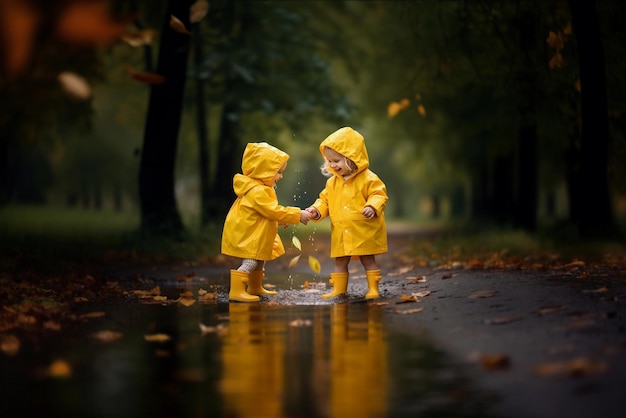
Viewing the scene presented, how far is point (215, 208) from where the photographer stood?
27.0m

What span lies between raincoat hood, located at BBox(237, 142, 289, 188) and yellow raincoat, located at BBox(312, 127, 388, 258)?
0.58 m

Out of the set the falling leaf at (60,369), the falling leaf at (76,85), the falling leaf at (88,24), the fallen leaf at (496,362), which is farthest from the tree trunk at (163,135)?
the fallen leaf at (496,362)

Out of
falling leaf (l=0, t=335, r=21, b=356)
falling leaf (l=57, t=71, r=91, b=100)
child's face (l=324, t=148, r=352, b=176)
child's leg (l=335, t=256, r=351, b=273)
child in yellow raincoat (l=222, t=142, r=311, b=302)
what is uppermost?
falling leaf (l=57, t=71, r=91, b=100)

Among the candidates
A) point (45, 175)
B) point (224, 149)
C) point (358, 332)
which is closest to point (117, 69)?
point (224, 149)

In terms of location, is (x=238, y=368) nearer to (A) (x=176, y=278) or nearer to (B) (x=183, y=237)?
(A) (x=176, y=278)

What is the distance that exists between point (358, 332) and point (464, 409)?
111 inches

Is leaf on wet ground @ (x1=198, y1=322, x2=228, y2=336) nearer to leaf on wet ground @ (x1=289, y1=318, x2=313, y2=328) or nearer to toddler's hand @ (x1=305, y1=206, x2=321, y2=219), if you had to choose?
leaf on wet ground @ (x1=289, y1=318, x2=313, y2=328)

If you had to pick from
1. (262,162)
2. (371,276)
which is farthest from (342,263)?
(262,162)

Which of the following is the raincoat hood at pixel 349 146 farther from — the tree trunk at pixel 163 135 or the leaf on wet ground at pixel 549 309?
the tree trunk at pixel 163 135

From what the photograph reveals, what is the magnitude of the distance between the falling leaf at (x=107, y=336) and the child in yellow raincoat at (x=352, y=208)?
326 centimetres

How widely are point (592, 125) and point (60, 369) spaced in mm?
12260

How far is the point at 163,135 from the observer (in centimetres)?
1888

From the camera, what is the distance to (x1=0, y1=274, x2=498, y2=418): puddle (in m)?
5.06

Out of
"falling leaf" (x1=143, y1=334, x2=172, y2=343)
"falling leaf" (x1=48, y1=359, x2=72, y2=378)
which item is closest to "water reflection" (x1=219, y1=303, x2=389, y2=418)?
"falling leaf" (x1=143, y1=334, x2=172, y2=343)
